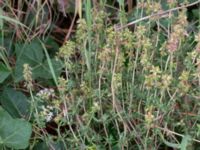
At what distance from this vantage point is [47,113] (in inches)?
54.2

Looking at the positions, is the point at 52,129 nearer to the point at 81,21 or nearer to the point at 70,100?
the point at 70,100

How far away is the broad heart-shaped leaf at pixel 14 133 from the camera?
1.33 meters

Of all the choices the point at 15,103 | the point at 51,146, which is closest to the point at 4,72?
the point at 15,103

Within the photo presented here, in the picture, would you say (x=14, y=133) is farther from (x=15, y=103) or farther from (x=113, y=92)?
(x=113, y=92)

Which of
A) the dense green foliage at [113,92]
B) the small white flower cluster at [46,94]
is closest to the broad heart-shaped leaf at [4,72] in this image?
the dense green foliage at [113,92]

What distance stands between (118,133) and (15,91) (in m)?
0.34

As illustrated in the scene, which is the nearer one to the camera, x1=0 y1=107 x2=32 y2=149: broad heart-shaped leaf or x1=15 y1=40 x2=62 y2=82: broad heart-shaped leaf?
x1=0 y1=107 x2=32 y2=149: broad heart-shaped leaf

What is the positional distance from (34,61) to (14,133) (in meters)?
0.25

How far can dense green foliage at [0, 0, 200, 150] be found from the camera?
1.25 meters

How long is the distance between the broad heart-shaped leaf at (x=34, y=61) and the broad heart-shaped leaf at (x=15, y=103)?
1.6 inches

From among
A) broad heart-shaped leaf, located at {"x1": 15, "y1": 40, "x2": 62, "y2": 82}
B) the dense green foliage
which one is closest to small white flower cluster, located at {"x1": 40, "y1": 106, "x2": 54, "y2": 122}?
the dense green foliage

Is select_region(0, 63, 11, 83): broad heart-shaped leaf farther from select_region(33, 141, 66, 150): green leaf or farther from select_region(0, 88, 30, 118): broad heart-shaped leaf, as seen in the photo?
select_region(33, 141, 66, 150): green leaf

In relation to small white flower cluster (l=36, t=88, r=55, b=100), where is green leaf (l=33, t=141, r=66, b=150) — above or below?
below

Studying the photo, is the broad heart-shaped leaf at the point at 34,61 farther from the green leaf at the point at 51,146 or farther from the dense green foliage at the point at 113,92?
the green leaf at the point at 51,146
